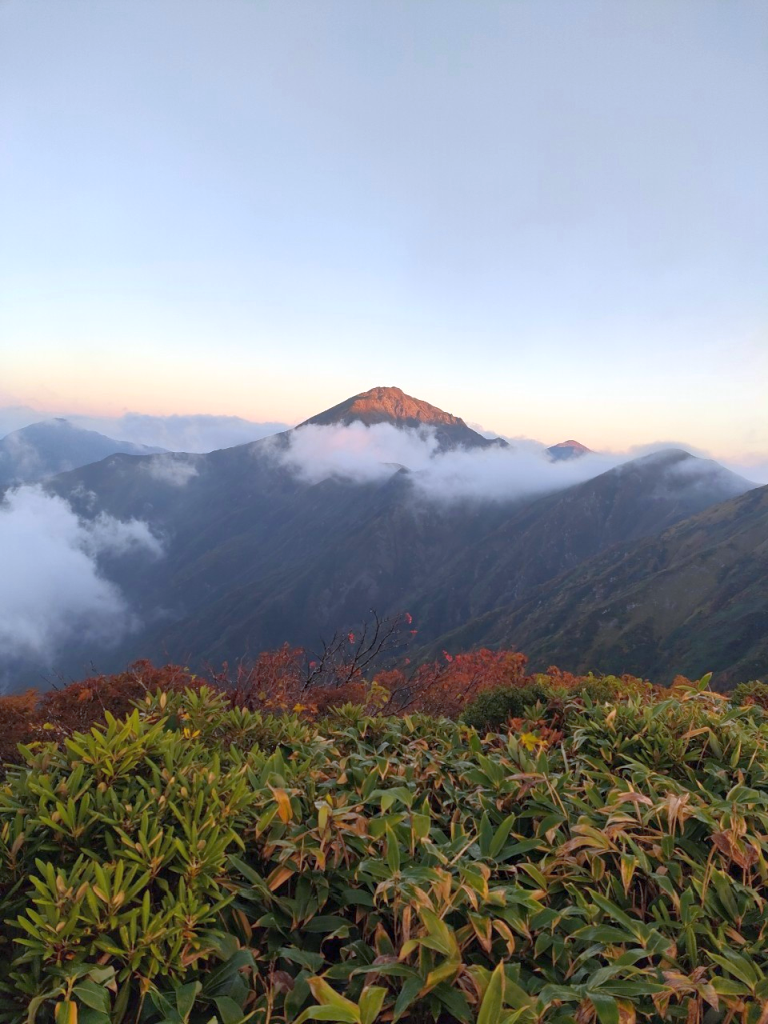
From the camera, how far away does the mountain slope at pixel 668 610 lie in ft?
323

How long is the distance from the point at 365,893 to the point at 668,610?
130022 millimetres

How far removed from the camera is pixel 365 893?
7.65 ft

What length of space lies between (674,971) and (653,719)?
1971 millimetres

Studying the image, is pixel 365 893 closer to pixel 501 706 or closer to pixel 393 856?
pixel 393 856

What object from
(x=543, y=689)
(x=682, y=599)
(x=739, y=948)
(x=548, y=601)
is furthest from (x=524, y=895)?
(x=548, y=601)

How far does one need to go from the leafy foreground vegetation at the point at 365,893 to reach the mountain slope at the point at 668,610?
9359 cm

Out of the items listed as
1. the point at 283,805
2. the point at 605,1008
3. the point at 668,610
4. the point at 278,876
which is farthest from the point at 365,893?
the point at 668,610

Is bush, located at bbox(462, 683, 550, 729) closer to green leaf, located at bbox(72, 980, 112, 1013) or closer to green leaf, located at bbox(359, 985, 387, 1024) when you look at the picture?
green leaf, located at bbox(359, 985, 387, 1024)

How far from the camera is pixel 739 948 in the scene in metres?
2.21

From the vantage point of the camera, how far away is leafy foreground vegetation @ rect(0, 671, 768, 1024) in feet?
6.10

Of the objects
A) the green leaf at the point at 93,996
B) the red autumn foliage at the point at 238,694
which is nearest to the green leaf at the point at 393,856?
the green leaf at the point at 93,996

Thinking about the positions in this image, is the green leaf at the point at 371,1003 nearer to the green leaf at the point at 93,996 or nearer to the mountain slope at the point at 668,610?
the green leaf at the point at 93,996

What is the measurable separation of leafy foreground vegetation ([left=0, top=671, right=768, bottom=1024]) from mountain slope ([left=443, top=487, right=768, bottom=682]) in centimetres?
9359

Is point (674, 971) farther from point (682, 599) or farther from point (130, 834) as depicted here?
point (682, 599)
